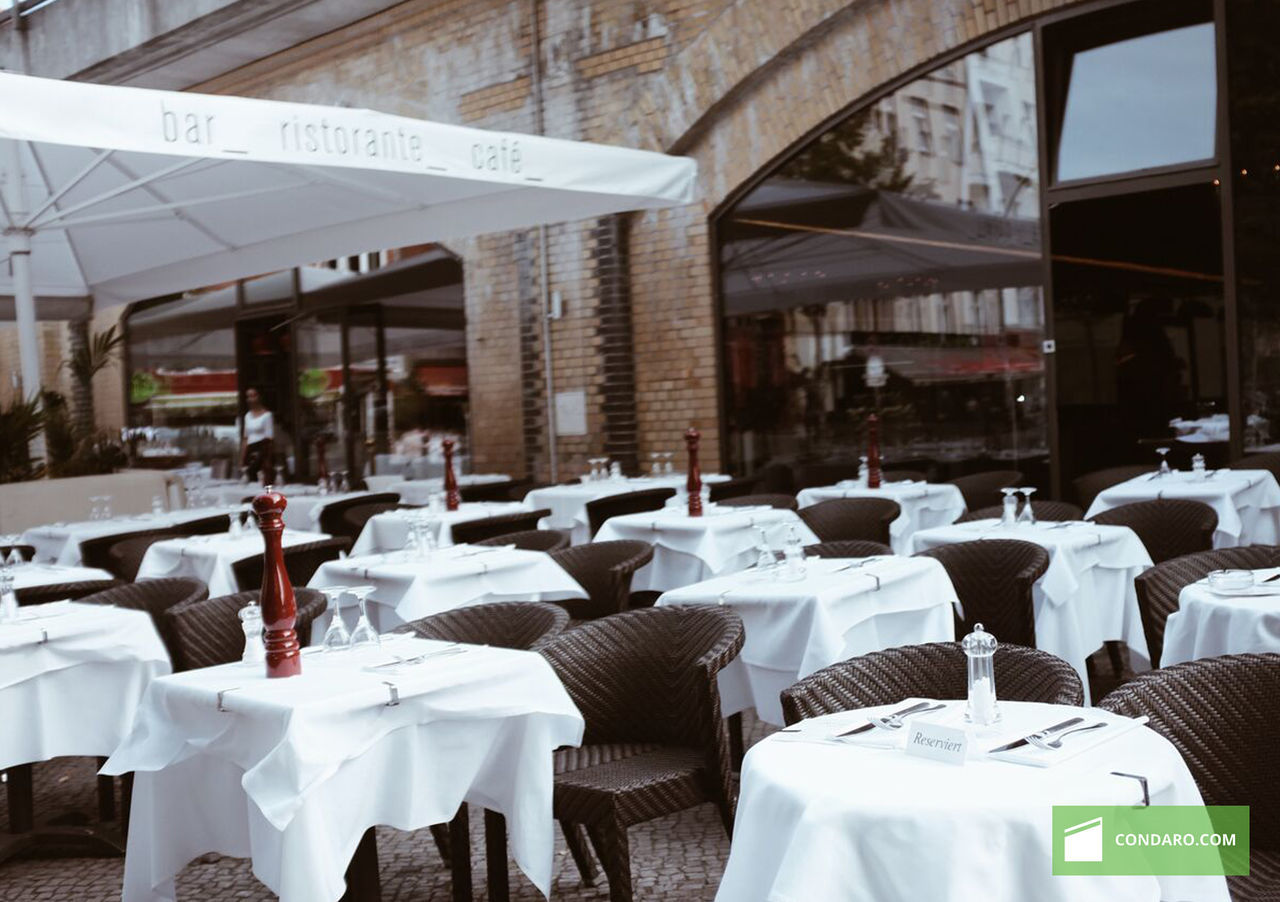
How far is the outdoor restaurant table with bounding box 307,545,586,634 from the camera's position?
5.71 meters

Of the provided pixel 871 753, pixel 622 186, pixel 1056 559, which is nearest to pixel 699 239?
pixel 622 186

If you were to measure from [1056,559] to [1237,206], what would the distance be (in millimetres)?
4110

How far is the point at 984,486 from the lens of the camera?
894cm

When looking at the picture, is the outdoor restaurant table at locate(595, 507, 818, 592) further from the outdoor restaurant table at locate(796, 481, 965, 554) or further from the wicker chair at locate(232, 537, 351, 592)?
the wicker chair at locate(232, 537, 351, 592)

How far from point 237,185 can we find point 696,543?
178 inches

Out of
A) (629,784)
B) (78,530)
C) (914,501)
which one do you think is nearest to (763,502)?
(914,501)

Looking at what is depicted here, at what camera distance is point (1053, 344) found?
9.12 m

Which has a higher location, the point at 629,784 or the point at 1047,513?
the point at 1047,513

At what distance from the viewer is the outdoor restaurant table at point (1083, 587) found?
5492 mm

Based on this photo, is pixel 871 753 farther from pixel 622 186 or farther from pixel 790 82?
pixel 790 82

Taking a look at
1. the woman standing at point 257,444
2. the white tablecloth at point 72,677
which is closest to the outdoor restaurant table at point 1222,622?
the white tablecloth at point 72,677

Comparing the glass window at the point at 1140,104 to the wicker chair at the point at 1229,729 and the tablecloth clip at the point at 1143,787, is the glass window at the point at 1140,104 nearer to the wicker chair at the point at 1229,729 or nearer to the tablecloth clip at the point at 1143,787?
the wicker chair at the point at 1229,729

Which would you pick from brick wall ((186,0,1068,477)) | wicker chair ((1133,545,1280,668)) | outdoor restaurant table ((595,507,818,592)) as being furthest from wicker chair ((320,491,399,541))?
wicker chair ((1133,545,1280,668))

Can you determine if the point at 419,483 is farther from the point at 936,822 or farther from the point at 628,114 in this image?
the point at 936,822
